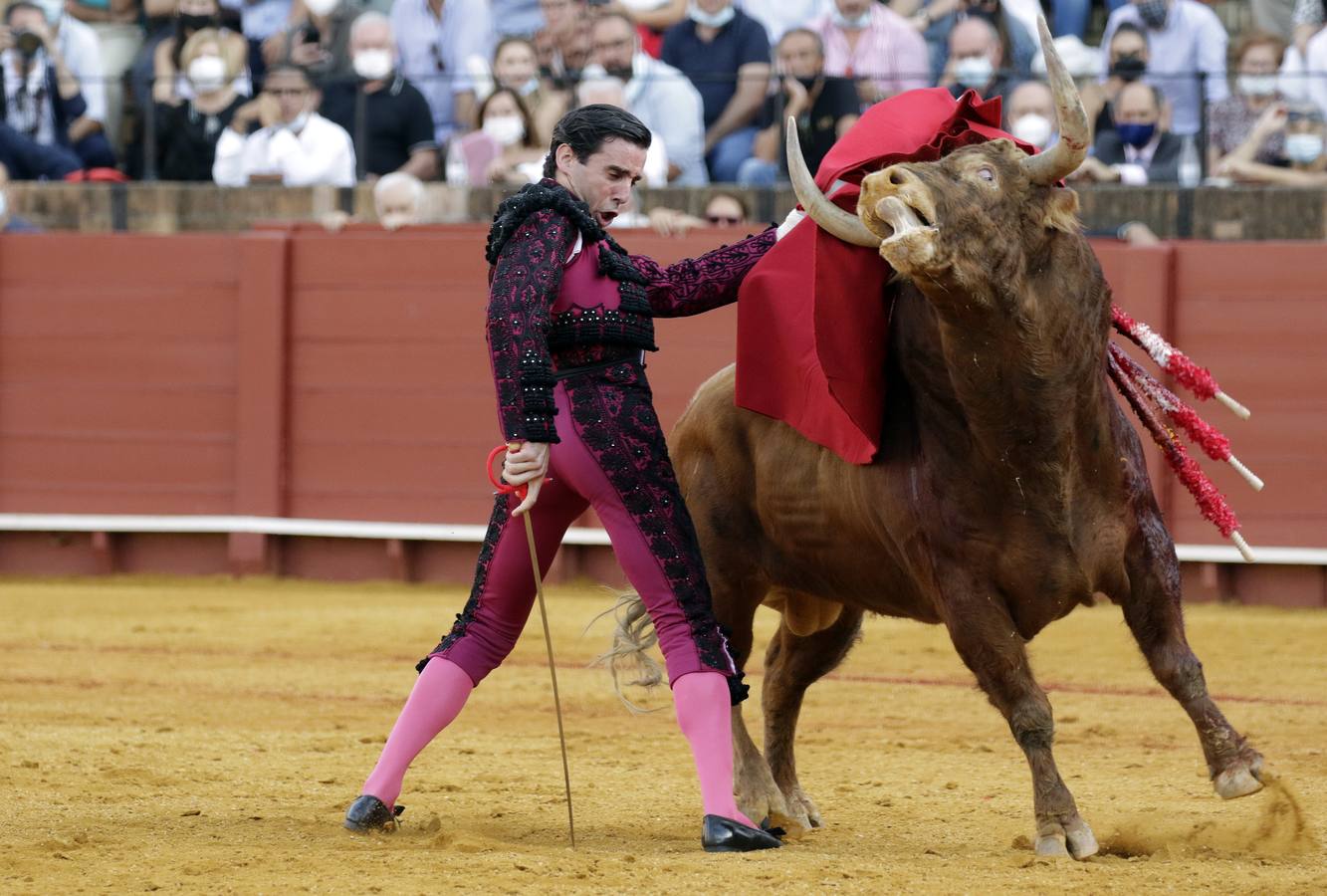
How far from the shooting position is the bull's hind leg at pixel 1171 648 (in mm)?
3590

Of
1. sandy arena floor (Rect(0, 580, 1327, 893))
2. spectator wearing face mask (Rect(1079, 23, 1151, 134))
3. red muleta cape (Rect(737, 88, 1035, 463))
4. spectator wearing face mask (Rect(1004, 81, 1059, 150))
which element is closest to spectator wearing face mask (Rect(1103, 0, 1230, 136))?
spectator wearing face mask (Rect(1079, 23, 1151, 134))

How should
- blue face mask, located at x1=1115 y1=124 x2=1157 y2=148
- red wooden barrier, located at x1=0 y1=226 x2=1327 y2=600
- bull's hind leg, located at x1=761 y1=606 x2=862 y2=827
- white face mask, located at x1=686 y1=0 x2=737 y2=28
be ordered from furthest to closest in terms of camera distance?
1. white face mask, located at x1=686 y1=0 x2=737 y2=28
2. red wooden barrier, located at x1=0 y1=226 x2=1327 y2=600
3. blue face mask, located at x1=1115 y1=124 x2=1157 y2=148
4. bull's hind leg, located at x1=761 y1=606 x2=862 y2=827

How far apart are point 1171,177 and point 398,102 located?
3939 mm

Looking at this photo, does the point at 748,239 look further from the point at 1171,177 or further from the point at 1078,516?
the point at 1171,177

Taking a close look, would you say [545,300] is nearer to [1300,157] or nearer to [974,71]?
[974,71]

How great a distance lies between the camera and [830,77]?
8.91 metres

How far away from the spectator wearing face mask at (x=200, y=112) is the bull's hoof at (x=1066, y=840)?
26.0 ft

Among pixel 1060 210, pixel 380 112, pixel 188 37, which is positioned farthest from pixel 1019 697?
pixel 188 37

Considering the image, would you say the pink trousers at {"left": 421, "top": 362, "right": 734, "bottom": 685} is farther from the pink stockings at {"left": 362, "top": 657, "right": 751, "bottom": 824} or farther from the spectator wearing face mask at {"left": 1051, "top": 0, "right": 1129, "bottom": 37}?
the spectator wearing face mask at {"left": 1051, "top": 0, "right": 1129, "bottom": 37}

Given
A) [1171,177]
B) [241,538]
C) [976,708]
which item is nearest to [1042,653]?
[976,708]

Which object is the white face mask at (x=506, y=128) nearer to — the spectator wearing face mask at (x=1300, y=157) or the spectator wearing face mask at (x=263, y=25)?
the spectator wearing face mask at (x=263, y=25)

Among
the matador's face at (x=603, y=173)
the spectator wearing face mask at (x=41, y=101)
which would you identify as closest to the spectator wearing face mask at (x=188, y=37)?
the spectator wearing face mask at (x=41, y=101)

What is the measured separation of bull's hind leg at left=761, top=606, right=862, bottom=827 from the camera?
4.33m

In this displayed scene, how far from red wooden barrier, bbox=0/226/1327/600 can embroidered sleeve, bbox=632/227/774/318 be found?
15.6 feet
